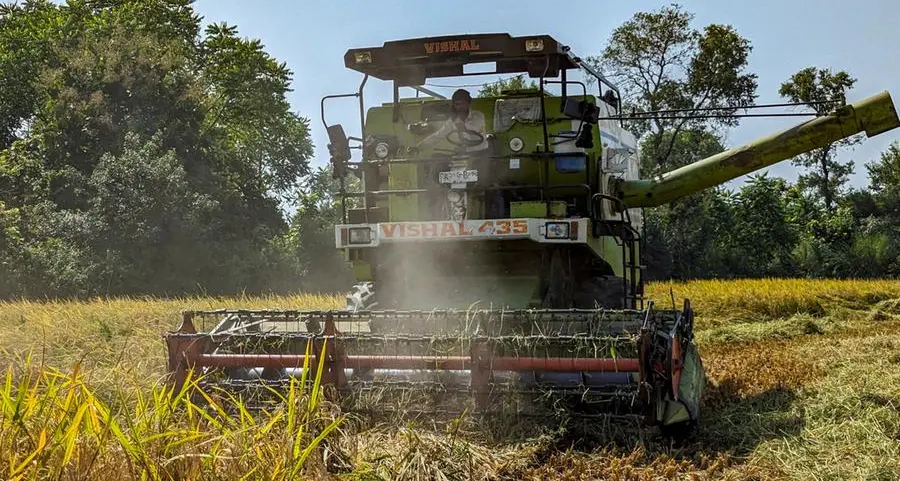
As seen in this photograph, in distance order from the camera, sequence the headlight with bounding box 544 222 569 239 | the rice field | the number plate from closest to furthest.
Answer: the rice field, the headlight with bounding box 544 222 569 239, the number plate

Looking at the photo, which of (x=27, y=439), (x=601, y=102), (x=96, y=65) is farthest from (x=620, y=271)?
(x=96, y=65)

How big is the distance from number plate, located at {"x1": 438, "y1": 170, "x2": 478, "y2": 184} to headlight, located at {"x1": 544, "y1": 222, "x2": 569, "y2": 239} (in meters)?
0.76

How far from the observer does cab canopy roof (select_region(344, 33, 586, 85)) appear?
690cm

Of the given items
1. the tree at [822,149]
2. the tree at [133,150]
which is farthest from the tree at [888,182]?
the tree at [133,150]

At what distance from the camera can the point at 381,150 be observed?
736cm

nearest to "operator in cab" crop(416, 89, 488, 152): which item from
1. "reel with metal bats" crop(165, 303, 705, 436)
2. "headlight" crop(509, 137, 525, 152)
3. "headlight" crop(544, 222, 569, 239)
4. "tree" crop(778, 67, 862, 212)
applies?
"headlight" crop(509, 137, 525, 152)

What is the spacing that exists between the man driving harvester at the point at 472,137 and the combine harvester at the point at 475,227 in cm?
1

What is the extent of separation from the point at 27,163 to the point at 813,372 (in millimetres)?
27059

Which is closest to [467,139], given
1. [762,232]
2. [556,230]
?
[556,230]

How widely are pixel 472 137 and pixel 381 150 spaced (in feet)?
2.56

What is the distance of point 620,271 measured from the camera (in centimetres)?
771

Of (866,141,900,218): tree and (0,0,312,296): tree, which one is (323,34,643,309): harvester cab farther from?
(866,141,900,218): tree

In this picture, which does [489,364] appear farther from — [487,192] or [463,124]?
[463,124]

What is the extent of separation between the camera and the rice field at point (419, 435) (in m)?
3.24
